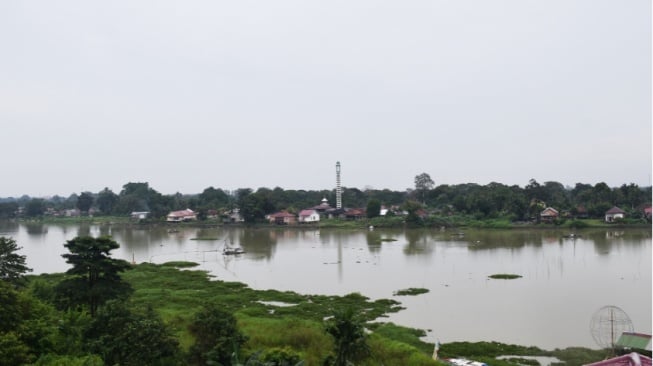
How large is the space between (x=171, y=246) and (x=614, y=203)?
166ft

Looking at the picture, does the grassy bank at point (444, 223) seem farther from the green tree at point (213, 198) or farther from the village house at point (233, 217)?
the green tree at point (213, 198)

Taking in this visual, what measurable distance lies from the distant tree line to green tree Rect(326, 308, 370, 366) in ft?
157

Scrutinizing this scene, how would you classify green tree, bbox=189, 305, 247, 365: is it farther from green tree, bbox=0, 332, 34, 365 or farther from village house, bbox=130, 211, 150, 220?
village house, bbox=130, 211, 150, 220

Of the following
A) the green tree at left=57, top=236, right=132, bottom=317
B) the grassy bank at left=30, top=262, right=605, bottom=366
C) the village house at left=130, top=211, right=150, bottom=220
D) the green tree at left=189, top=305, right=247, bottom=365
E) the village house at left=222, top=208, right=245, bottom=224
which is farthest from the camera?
the village house at left=130, top=211, right=150, bottom=220

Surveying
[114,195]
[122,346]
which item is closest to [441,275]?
[122,346]

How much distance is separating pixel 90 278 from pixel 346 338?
910cm

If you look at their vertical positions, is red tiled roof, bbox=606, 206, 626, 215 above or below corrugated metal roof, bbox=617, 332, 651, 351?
above

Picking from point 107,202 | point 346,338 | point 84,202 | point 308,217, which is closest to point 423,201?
point 308,217

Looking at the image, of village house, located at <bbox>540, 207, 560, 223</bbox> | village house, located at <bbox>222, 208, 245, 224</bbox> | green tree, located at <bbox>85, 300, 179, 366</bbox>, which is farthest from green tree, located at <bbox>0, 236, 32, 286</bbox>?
village house, located at <bbox>540, 207, 560, 223</bbox>

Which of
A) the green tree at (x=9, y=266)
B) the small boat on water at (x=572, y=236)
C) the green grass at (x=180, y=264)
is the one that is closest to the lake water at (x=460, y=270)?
the small boat on water at (x=572, y=236)

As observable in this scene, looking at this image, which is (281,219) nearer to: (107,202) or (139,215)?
(139,215)

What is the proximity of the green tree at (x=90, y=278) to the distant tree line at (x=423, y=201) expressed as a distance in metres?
46.6

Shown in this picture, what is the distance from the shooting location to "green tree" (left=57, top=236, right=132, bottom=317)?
14.3 metres

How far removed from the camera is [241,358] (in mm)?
10539
